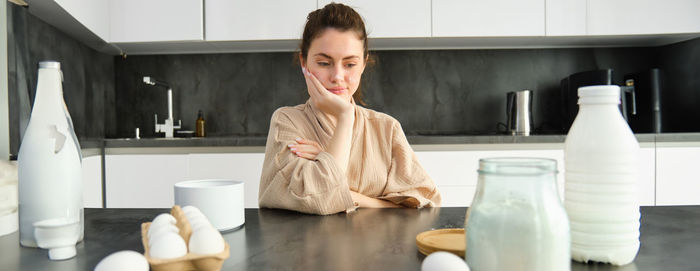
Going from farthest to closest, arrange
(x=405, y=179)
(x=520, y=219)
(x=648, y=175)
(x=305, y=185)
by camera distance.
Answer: (x=648, y=175)
(x=405, y=179)
(x=305, y=185)
(x=520, y=219)

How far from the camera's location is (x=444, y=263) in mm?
436

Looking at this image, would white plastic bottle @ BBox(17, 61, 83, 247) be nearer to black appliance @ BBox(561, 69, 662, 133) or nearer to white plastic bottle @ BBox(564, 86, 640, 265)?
white plastic bottle @ BBox(564, 86, 640, 265)

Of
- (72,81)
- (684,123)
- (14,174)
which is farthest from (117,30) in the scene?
(684,123)

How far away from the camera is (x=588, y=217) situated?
1.62 feet

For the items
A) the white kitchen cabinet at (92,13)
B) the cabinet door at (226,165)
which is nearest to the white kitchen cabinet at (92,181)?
the cabinet door at (226,165)

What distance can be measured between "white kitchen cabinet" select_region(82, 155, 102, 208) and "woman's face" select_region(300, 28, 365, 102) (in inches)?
55.4

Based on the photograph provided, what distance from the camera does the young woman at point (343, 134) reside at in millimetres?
1060

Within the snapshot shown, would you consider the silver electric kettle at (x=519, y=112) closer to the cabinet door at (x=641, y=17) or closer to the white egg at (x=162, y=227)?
the cabinet door at (x=641, y=17)

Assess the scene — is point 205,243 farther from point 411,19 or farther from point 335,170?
point 411,19

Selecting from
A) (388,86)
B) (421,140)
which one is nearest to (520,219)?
(421,140)

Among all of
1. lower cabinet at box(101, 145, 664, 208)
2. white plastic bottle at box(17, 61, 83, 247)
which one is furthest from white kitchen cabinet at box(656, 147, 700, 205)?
white plastic bottle at box(17, 61, 83, 247)

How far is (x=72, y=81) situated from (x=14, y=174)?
1977 millimetres

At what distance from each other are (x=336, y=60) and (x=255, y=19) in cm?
142

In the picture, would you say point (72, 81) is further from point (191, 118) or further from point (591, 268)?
point (591, 268)
